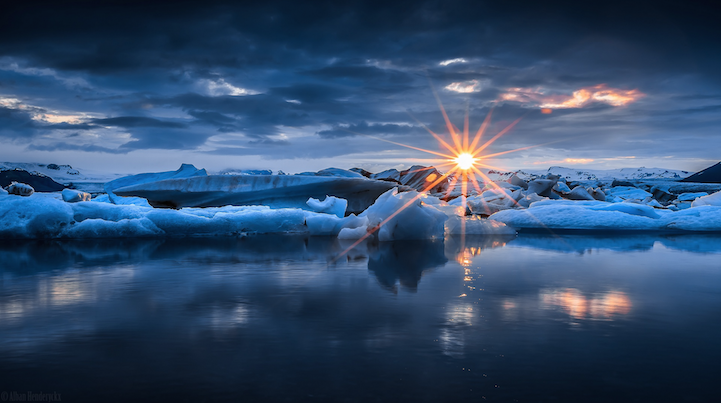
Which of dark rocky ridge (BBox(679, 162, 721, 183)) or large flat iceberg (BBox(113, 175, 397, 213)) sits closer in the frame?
large flat iceberg (BBox(113, 175, 397, 213))

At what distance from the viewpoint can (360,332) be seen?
308 centimetres

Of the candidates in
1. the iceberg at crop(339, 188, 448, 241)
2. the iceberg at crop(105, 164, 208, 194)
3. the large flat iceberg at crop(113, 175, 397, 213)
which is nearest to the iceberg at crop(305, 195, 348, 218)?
the large flat iceberg at crop(113, 175, 397, 213)

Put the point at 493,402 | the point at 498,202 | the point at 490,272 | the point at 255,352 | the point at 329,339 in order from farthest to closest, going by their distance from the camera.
A: the point at 498,202 → the point at 490,272 → the point at 329,339 → the point at 255,352 → the point at 493,402

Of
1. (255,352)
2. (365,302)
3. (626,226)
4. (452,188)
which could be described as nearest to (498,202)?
(626,226)

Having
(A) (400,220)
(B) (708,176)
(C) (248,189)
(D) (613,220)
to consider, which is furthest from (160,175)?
(B) (708,176)

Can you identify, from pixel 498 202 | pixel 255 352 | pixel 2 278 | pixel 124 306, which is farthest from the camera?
pixel 498 202

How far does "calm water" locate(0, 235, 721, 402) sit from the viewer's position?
2.21 m

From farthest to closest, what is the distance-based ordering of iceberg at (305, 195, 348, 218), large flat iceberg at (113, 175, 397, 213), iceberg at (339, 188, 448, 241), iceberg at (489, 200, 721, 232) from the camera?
1. large flat iceberg at (113, 175, 397, 213)
2. iceberg at (305, 195, 348, 218)
3. iceberg at (489, 200, 721, 232)
4. iceberg at (339, 188, 448, 241)

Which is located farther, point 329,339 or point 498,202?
point 498,202

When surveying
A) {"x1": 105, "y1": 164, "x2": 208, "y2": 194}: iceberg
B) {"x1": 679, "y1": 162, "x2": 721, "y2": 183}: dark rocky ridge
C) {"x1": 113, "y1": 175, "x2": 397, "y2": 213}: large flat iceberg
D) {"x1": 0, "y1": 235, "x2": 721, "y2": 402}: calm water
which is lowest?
{"x1": 0, "y1": 235, "x2": 721, "y2": 402}: calm water

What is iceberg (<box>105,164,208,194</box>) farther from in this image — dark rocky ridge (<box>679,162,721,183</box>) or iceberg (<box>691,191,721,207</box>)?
dark rocky ridge (<box>679,162,721,183</box>)

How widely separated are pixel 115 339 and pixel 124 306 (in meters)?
0.97

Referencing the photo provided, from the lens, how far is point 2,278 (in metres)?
5.20

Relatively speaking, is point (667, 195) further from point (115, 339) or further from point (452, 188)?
→ point (115, 339)
